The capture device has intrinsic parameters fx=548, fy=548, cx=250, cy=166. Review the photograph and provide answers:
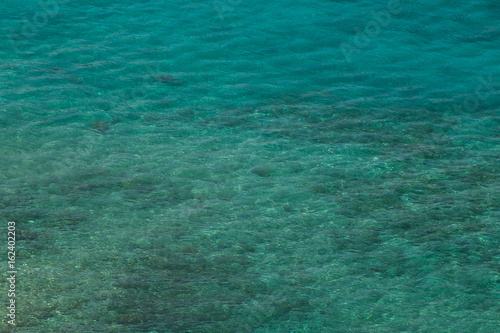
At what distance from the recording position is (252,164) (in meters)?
9.93

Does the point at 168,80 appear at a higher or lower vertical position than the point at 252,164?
higher

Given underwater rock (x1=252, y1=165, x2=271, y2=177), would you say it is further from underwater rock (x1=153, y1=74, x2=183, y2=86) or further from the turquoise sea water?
underwater rock (x1=153, y1=74, x2=183, y2=86)

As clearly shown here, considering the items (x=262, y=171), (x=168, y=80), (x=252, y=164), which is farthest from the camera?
(x=168, y=80)

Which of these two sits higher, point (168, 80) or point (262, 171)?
point (168, 80)

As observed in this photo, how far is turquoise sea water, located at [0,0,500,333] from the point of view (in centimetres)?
708

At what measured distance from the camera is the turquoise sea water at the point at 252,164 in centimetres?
708

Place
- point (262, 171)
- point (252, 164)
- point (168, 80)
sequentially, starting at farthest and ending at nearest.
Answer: point (168, 80)
point (252, 164)
point (262, 171)

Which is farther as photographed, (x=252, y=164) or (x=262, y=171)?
(x=252, y=164)

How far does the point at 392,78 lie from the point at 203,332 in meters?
8.54

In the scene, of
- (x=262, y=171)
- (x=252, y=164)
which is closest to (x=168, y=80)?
(x=252, y=164)

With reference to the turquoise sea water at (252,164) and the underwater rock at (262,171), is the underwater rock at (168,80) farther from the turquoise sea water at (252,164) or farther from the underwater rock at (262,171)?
the underwater rock at (262,171)

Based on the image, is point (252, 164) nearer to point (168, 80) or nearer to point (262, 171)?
point (262, 171)

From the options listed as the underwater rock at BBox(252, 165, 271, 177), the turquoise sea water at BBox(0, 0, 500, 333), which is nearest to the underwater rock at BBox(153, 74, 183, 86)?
the turquoise sea water at BBox(0, 0, 500, 333)

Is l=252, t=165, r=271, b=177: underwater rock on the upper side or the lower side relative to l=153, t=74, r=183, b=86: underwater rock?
lower
